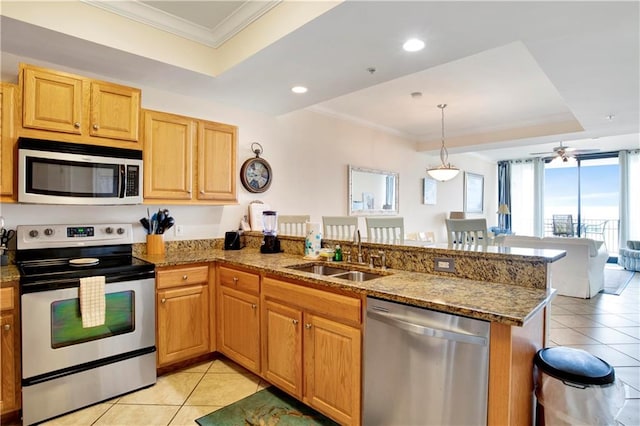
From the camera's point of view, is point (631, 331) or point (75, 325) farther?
point (631, 331)

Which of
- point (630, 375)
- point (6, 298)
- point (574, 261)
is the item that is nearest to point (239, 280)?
point (6, 298)

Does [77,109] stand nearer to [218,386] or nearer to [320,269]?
[320,269]

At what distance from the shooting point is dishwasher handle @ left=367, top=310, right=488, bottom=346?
142cm

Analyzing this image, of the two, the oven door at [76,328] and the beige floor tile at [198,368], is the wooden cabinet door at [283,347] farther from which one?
the oven door at [76,328]

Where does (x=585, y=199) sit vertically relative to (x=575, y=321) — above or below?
above

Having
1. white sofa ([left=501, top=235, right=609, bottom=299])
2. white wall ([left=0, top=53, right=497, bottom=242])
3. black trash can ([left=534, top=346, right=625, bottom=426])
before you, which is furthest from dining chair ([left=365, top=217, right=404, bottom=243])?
white sofa ([left=501, top=235, right=609, bottom=299])

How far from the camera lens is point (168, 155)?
2.97 m

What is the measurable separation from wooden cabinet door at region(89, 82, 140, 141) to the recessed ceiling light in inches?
81.7

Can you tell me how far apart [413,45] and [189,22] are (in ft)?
5.60

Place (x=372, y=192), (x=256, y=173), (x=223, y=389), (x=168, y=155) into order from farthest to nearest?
(x=372, y=192)
(x=256, y=173)
(x=168, y=155)
(x=223, y=389)

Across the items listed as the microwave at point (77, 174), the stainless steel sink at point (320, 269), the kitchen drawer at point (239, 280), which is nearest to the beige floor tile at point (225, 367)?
the kitchen drawer at point (239, 280)

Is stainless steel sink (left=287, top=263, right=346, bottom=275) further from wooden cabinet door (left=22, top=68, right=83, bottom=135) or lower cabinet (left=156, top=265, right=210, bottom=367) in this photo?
wooden cabinet door (left=22, top=68, right=83, bottom=135)

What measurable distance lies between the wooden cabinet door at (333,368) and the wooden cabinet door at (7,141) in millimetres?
2121

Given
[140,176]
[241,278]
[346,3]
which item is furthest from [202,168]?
[346,3]
